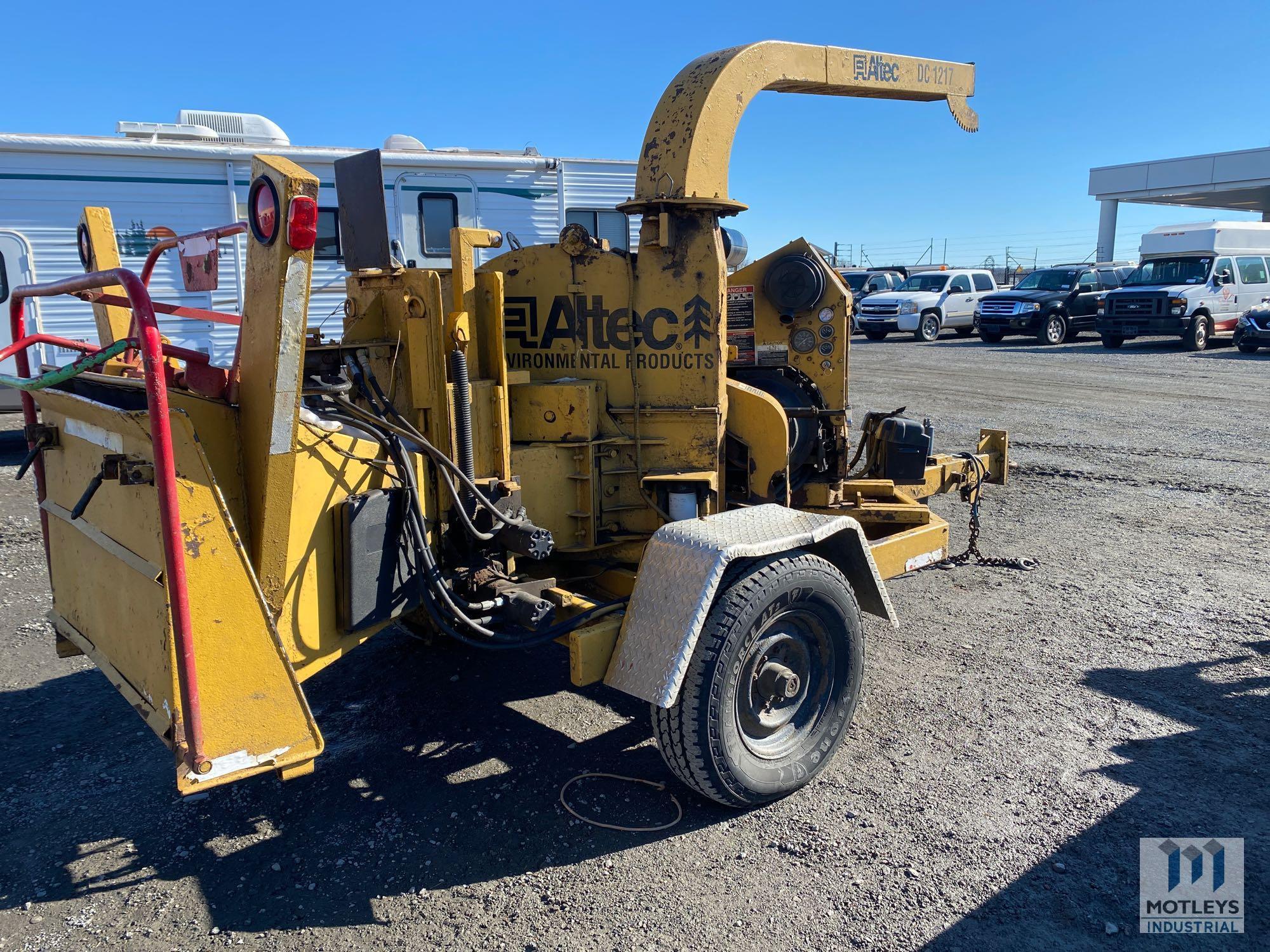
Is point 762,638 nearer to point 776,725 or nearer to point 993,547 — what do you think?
point 776,725

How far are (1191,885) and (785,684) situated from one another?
60.8 inches

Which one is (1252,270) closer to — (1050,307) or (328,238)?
(1050,307)

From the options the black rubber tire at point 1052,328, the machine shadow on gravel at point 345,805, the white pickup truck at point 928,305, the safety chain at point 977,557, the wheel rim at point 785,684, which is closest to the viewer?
the machine shadow on gravel at point 345,805

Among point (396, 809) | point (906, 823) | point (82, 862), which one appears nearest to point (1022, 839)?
point (906, 823)

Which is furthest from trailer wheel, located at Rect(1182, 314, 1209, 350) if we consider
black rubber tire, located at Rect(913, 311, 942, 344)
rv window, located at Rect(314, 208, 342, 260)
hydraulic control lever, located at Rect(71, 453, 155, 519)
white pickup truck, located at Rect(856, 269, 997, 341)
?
hydraulic control lever, located at Rect(71, 453, 155, 519)

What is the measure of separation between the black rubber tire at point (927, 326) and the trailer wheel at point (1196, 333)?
6409 mm

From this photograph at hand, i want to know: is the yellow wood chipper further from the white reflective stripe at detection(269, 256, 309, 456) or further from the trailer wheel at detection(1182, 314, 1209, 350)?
the trailer wheel at detection(1182, 314, 1209, 350)

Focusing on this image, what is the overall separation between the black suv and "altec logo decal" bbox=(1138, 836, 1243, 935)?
22.7 m

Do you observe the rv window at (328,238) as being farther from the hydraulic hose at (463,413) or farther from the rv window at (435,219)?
the hydraulic hose at (463,413)

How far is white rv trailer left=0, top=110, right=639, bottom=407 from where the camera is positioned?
31.9ft

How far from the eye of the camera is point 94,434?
10.2 ft

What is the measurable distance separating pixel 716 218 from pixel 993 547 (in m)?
4.13

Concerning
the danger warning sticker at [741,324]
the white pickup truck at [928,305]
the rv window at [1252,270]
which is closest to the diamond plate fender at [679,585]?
the danger warning sticker at [741,324]

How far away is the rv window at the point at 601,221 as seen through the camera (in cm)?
1118
